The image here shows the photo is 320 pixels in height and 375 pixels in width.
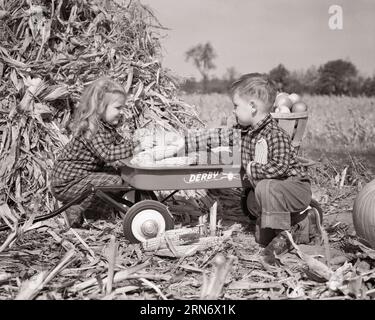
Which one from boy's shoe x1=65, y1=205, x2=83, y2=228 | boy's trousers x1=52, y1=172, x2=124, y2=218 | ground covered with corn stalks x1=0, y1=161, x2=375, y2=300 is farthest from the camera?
boy's shoe x1=65, y1=205, x2=83, y2=228

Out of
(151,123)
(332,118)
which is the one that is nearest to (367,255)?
(151,123)

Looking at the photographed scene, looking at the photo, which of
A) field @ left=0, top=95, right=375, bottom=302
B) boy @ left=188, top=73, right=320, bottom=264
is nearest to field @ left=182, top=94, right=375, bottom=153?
field @ left=0, top=95, right=375, bottom=302

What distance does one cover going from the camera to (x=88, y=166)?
4816 mm

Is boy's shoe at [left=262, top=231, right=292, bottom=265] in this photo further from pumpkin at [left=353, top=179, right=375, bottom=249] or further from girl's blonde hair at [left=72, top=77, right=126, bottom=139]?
girl's blonde hair at [left=72, top=77, right=126, bottom=139]

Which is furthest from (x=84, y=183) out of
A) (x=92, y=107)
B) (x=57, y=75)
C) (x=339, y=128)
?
(x=339, y=128)

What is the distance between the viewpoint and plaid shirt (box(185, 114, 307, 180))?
13.8 ft

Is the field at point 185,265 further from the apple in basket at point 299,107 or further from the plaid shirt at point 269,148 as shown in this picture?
the apple in basket at point 299,107

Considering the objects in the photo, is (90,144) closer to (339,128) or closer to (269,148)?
(269,148)

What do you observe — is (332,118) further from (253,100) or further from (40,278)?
(40,278)

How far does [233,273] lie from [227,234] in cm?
74

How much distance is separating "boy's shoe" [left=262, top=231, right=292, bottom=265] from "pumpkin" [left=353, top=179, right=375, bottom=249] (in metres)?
0.56

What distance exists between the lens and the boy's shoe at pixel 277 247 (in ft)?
13.8

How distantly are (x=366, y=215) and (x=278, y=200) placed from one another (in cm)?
67

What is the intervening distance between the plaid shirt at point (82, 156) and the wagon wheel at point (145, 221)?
1.80ft
